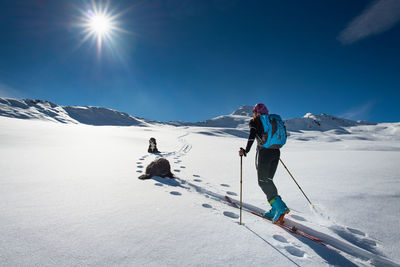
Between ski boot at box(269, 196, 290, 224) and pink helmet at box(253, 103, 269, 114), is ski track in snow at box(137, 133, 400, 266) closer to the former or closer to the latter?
ski boot at box(269, 196, 290, 224)

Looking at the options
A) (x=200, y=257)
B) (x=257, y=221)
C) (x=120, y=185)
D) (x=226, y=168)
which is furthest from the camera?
(x=226, y=168)

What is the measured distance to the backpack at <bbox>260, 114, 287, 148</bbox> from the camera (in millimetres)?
3590

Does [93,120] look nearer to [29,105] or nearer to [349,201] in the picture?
[29,105]

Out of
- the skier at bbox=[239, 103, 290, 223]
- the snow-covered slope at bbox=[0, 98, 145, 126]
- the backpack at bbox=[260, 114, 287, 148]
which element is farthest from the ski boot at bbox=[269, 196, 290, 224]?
the snow-covered slope at bbox=[0, 98, 145, 126]

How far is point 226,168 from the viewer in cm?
800

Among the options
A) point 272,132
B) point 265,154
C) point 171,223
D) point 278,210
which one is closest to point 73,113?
point 171,223

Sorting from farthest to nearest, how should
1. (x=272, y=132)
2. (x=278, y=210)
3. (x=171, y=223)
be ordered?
1. (x=272, y=132)
2. (x=278, y=210)
3. (x=171, y=223)

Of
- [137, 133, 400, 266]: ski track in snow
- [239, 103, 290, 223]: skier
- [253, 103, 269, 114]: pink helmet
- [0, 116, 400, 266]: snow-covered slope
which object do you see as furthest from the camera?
[253, 103, 269, 114]: pink helmet

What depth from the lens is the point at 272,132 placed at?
3.58m

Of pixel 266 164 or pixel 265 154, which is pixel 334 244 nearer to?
pixel 266 164

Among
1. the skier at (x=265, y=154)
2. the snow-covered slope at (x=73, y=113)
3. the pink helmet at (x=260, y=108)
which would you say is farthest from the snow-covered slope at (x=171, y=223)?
the snow-covered slope at (x=73, y=113)

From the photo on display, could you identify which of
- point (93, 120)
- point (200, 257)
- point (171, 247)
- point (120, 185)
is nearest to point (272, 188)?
point (200, 257)

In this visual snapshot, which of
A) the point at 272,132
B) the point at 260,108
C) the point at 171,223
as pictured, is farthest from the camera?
the point at 260,108

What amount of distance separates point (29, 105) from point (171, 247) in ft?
687
